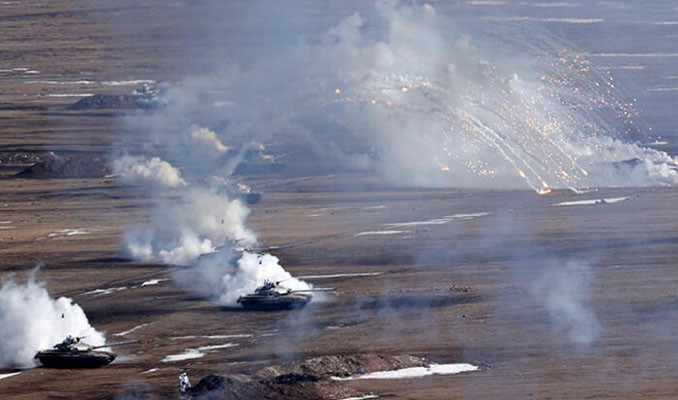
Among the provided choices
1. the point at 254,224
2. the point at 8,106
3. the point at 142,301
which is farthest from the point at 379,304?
the point at 8,106

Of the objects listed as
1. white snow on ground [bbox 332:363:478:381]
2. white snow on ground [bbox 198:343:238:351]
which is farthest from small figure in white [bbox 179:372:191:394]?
white snow on ground [bbox 198:343:238:351]

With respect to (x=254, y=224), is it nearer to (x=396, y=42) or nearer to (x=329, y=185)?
(x=329, y=185)

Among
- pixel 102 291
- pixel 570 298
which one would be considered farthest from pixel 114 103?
pixel 570 298

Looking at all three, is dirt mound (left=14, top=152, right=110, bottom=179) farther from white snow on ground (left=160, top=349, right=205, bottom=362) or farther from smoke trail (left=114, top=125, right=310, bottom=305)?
white snow on ground (left=160, top=349, right=205, bottom=362)

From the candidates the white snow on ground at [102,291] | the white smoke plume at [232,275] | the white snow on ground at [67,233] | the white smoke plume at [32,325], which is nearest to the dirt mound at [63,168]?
the white snow on ground at [67,233]

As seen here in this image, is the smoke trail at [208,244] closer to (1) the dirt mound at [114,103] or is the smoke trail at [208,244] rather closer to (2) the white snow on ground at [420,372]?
(2) the white snow on ground at [420,372]

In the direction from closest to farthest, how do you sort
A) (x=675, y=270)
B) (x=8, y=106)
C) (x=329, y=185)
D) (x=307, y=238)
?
(x=675, y=270), (x=307, y=238), (x=329, y=185), (x=8, y=106)

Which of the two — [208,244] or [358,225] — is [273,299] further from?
[358,225]
